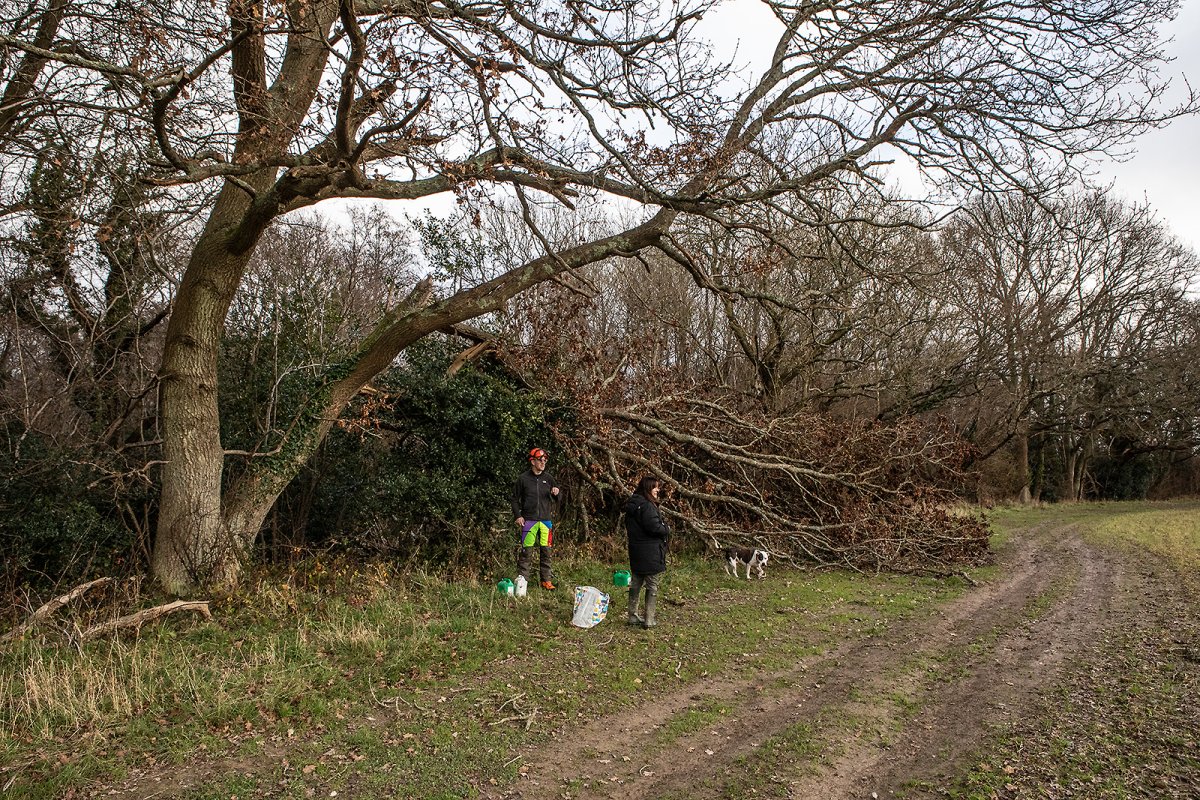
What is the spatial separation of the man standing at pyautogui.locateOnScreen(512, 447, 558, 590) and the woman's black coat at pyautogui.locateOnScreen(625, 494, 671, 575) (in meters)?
1.56

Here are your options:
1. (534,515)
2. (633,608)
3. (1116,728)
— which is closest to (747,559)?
(633,608)

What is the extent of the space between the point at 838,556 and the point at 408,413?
7.66 meters

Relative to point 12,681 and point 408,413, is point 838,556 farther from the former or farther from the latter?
point 12,681

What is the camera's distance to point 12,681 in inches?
205

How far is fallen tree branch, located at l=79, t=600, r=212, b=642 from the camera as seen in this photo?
627 centimetres

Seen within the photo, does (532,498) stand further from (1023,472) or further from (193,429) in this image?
(1023,472)

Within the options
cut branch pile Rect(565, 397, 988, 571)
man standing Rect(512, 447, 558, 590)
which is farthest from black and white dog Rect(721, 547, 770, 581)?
man standing Rect(512, 447, 558, 590)

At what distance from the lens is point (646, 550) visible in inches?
295

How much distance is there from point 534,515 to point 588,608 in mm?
1596

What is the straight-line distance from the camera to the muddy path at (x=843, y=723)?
4.38 m

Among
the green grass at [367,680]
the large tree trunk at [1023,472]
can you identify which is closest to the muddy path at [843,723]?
the green grass at [367,680]

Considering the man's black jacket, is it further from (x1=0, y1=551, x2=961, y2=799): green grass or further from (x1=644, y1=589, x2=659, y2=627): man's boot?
(x1=644, y1=589, x2=659, y2=627): man's boot

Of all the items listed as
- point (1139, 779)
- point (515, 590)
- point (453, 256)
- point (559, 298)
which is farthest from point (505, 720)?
point (453, 256)

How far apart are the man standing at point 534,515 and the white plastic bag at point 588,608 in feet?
3.83
